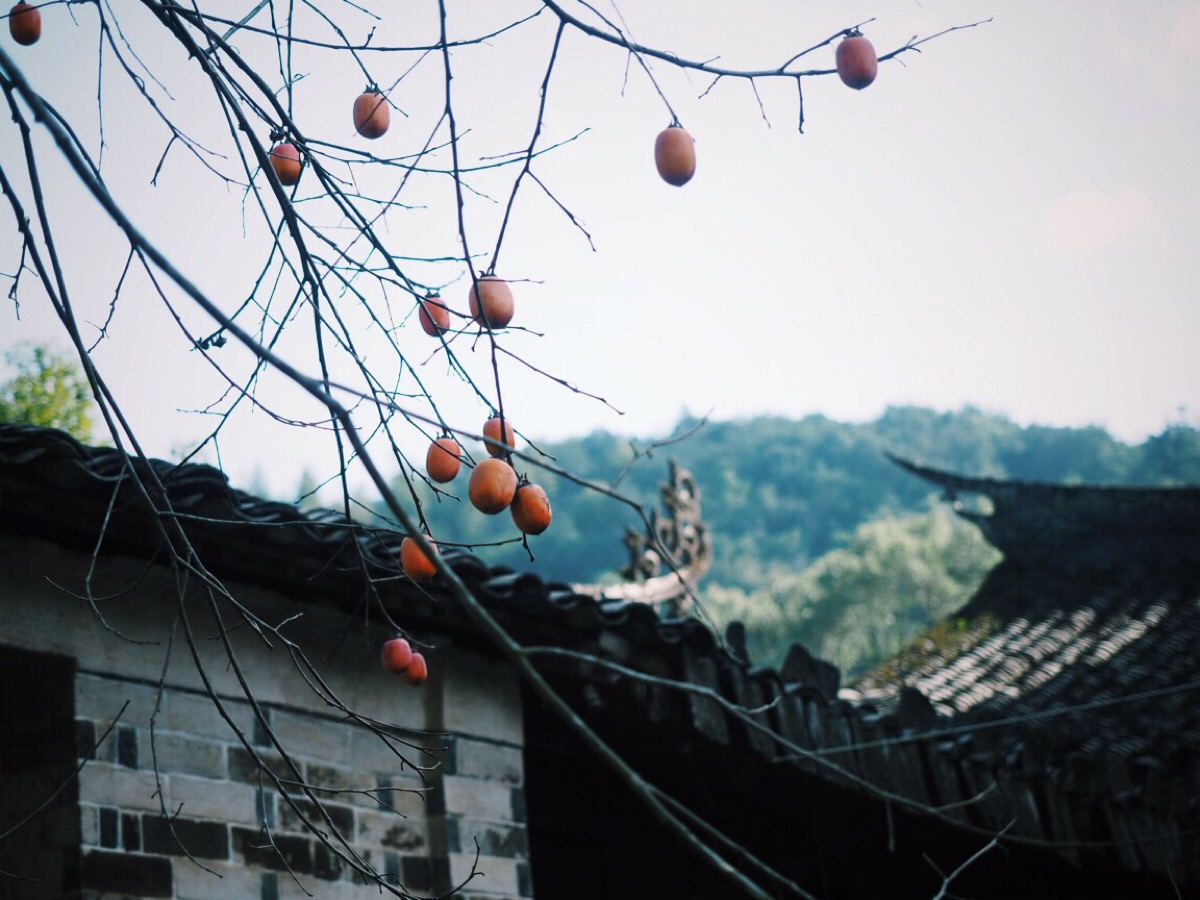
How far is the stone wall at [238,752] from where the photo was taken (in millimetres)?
2922

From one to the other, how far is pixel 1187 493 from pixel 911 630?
22.7m

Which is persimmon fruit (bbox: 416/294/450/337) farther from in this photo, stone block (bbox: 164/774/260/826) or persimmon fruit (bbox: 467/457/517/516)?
stone block (bbox: 164/774/260/826)

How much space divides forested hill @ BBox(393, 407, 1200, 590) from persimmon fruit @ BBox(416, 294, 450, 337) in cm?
3009

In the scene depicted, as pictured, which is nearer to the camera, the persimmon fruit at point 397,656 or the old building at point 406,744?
the persimmon fruit at point 397,656

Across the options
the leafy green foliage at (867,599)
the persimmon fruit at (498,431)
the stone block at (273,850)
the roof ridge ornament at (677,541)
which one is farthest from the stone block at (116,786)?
the leafy green foliage at (867,599)

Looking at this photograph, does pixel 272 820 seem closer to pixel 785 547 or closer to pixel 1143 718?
pixel 1143 718

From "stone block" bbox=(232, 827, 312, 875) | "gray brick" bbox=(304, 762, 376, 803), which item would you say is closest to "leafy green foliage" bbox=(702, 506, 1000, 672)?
"gray brick" bbox=(304, 762, 376, 803)

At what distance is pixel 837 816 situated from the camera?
4949mm

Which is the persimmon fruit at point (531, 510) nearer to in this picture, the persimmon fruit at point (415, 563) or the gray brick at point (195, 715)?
the persimmon fruit at point (415, 563)

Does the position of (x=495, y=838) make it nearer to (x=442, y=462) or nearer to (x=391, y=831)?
(x=391, y=831)

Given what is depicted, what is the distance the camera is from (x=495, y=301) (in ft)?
6.14

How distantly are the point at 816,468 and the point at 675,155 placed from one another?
39.8m

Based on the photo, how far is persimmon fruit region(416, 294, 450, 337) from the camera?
1.97 meters

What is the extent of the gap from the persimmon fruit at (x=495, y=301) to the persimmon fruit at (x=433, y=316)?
10 centimetres
